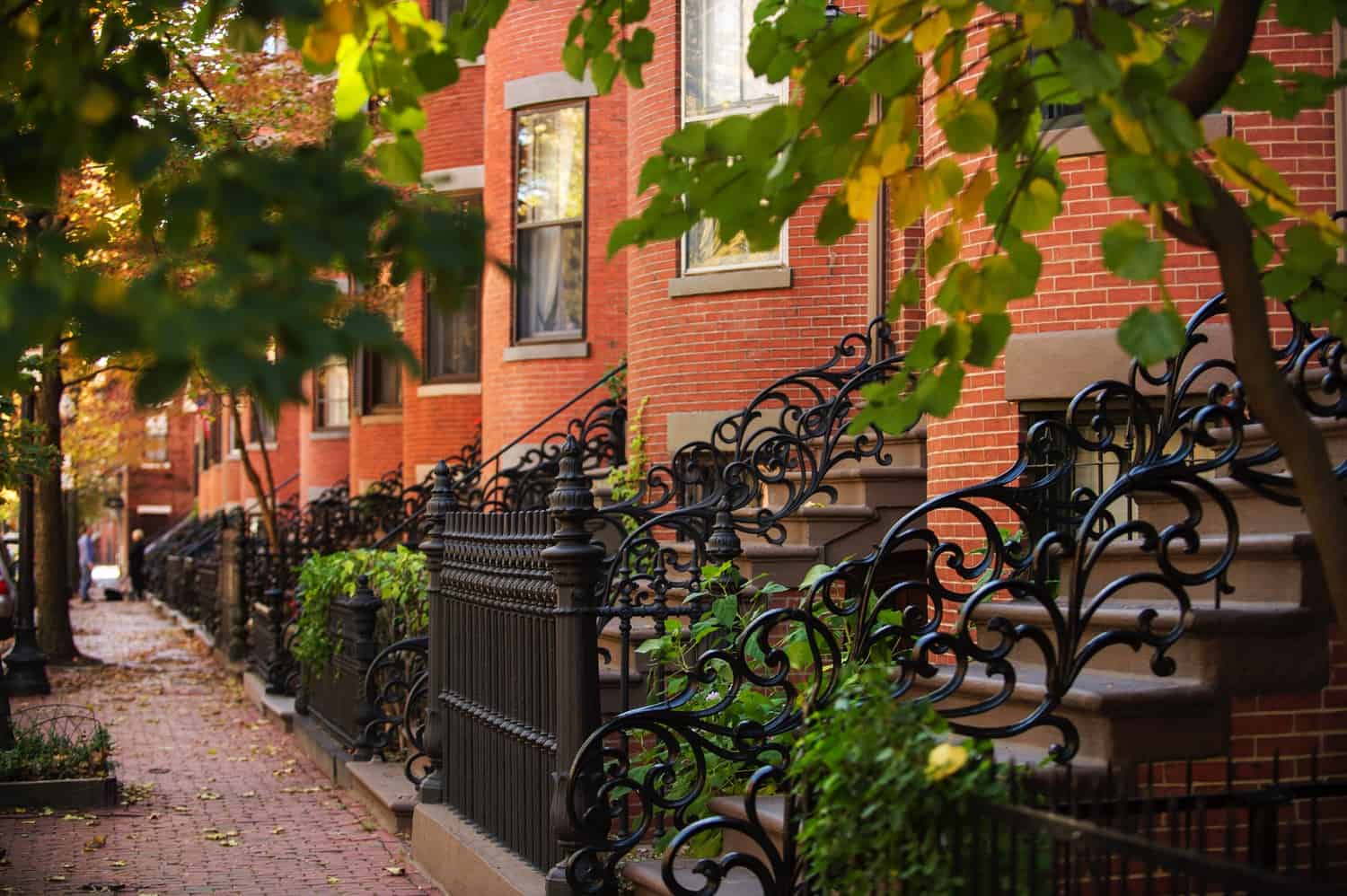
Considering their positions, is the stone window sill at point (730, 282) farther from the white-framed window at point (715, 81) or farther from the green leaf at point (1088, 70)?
the green leaf at point (1088, 70)

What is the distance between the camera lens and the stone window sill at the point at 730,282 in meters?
11.8

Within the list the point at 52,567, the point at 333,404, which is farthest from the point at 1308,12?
the point at 333,404

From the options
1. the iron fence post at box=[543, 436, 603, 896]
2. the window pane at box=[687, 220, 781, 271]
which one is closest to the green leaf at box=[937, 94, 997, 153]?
the iron fence post at box=[543, 436, 603, 896]

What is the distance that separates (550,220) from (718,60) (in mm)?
4572

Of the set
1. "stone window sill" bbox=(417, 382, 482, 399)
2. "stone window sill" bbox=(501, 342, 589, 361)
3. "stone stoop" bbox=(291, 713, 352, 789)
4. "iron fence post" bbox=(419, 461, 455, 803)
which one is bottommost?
"stone stoop" bbox=(291, 713, 352, 789)

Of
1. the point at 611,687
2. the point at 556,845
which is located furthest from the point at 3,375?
the point at 611,687

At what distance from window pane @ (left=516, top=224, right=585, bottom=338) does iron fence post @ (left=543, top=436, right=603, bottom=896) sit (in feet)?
32.0

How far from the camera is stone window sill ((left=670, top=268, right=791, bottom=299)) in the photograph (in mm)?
11797

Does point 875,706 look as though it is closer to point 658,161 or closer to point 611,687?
point 658,161

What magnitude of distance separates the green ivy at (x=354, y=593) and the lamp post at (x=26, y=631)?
4826 millimetres

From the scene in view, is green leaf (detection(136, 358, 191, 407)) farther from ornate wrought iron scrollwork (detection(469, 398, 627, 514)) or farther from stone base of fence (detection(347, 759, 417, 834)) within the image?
ornate wrought iron scrollwork (detection(469, 398, 627, 514))

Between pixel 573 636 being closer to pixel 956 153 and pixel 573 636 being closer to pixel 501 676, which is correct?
pixel 501 676

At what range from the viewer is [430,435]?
64.4ft

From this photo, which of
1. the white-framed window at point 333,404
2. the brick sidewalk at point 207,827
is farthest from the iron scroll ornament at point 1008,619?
the white-framed window at point 333,404
